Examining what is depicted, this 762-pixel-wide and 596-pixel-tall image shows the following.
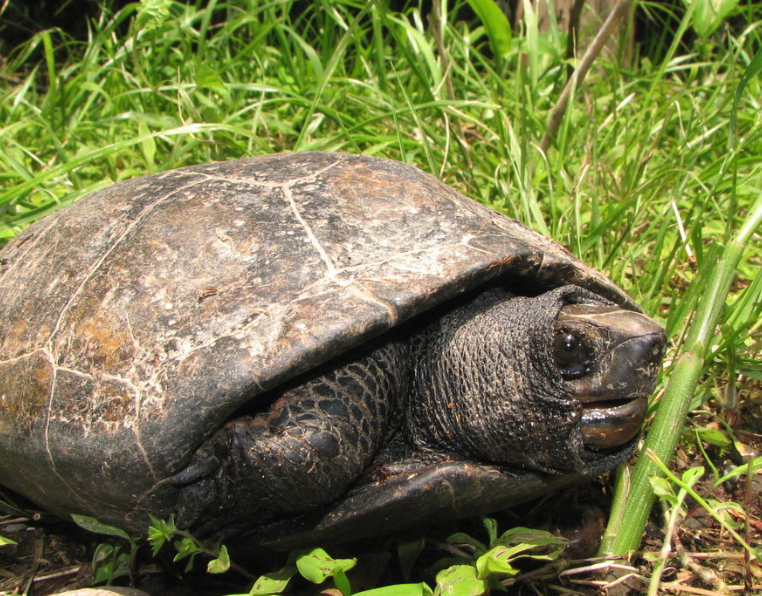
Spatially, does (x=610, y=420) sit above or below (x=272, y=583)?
above

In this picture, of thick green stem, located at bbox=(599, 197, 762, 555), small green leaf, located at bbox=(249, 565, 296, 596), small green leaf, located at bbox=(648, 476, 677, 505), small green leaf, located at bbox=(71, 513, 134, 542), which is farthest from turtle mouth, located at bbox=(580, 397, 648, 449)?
small green leaf, located at bbox=(71, 513, 134, 542)

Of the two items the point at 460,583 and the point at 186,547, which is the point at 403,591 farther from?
the point at 186,547

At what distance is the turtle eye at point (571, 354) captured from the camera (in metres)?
1.47

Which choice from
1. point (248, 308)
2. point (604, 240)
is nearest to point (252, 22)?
point (604, 240)

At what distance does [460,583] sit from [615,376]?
0.51 meters

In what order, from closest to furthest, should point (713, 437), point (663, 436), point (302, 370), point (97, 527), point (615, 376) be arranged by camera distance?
point (302, 370) → point (615, 376) → point (97, 527) → point (663, 436) → point (713, 437)

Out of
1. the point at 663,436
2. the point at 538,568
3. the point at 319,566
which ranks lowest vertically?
the point at 538,568

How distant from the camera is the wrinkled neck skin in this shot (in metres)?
1.49

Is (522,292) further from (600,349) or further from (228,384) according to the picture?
(228,384)

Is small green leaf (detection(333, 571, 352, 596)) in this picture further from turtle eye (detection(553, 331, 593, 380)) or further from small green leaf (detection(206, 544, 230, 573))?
turtle eye (detection(553, 331, 593, 380))

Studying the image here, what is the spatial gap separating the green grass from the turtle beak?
57 centimetres

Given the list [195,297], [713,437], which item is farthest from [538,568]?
[195,297]

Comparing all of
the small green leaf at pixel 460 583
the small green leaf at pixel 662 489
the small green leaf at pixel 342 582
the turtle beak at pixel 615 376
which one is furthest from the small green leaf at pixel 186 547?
the small green leaf at pixel 662 489

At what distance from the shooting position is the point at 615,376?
1.47 m
